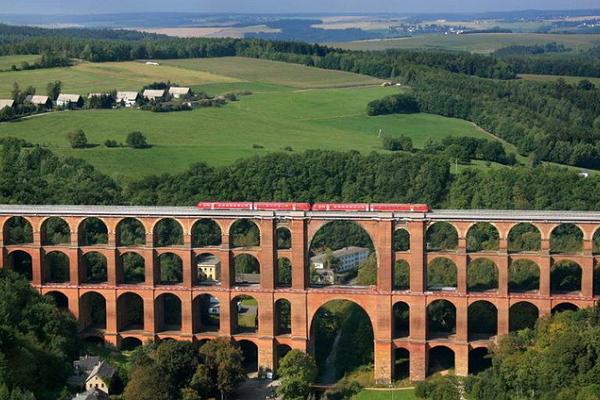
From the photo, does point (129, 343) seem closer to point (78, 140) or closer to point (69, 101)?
point (78, 140)

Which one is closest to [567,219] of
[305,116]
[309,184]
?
[309,184]

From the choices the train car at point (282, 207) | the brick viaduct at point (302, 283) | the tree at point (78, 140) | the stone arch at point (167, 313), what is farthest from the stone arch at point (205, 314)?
the tree at point (78, 140)

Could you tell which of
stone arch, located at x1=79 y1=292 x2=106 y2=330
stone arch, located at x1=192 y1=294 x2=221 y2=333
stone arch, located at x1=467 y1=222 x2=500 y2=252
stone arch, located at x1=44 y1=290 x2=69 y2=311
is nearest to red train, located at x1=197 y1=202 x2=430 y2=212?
stone arch, located at x1=192 y1=294 x2=221 y2=333

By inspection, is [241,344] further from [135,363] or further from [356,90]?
[356,90]

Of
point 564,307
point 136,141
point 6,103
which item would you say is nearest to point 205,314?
point 564,307

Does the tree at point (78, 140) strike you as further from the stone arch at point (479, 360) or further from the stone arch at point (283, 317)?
the stone arch at point (479, 360)
